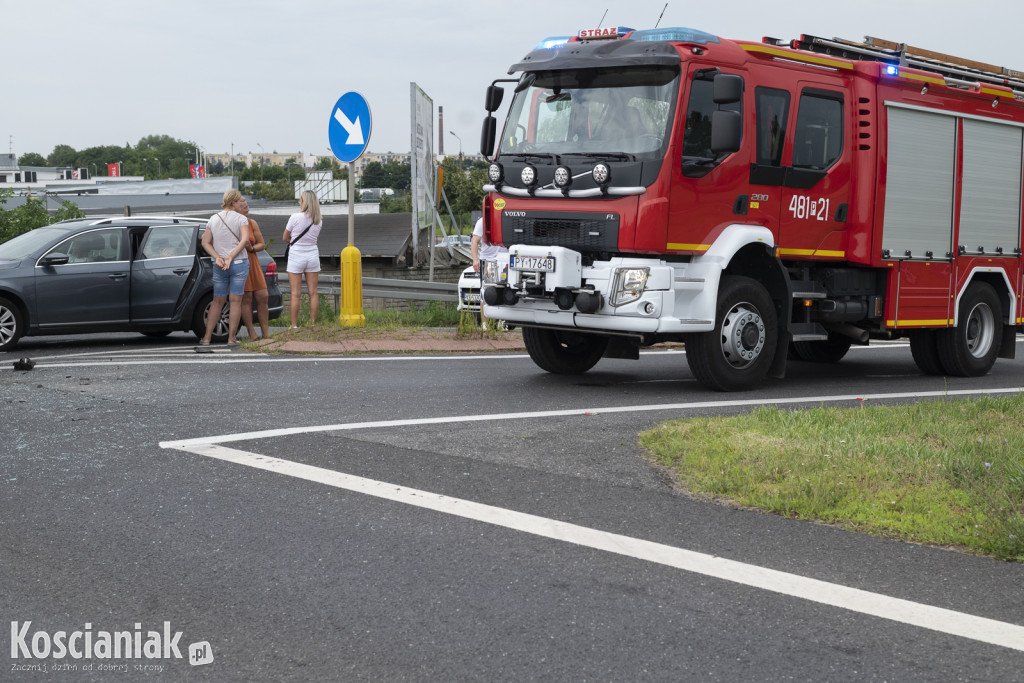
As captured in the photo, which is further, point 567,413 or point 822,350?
point 822,350

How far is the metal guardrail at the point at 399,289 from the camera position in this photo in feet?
58.7

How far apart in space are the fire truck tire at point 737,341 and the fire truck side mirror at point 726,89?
5.12ft

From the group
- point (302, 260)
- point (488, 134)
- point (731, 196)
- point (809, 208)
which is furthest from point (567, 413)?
point (302, 260)

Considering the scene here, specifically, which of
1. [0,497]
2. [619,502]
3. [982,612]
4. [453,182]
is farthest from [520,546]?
[453,182]

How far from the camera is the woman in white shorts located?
13844 millimetres

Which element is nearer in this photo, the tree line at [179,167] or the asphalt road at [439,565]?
the asphalt road at [439,565]

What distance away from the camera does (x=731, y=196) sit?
9523 mm

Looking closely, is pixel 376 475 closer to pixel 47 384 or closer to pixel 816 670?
pixel 816 670

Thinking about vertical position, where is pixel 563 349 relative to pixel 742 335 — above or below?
below

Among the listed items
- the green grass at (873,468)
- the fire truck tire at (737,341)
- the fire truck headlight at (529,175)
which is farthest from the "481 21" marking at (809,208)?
the green grass at (873,468)

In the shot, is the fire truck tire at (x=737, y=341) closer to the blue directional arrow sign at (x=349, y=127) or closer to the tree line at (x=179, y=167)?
the blue directional arrow sign at (x=349, y=127)

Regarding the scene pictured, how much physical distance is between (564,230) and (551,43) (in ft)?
5.92

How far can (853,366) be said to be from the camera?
12953 mm

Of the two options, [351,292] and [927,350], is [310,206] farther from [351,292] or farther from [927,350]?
[927,350]
